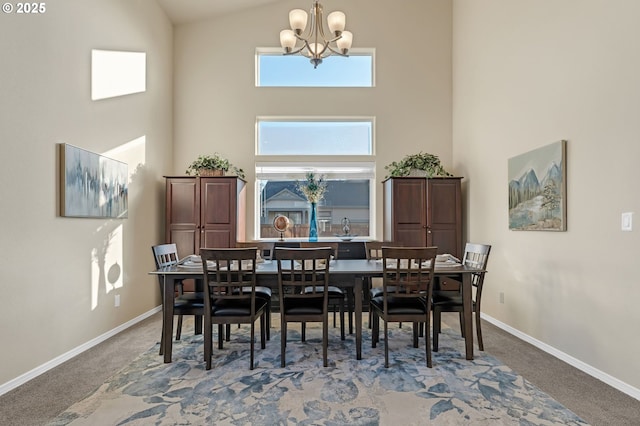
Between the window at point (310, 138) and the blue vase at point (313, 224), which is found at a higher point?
the window at point (310, 138)

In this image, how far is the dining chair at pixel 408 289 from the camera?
2840mm

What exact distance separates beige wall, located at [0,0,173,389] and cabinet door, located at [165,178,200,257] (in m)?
0.30

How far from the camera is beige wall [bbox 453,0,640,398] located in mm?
2555

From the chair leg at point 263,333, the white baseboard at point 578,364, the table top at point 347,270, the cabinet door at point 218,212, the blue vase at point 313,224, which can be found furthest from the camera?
the blue vase at point 313,224

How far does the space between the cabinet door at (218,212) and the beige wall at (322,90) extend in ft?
2.21

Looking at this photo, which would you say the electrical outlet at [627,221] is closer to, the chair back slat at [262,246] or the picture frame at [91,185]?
the chair back slat at [262,246]

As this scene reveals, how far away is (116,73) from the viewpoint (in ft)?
13.0

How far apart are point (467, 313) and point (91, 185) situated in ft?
11.7

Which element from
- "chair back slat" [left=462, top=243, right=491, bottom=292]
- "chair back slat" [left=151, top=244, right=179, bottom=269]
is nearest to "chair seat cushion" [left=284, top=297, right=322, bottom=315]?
"chair back slat" [left=151, top=244, right=179, bottom=269]

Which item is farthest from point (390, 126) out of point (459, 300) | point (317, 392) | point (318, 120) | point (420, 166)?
point (317, 392)

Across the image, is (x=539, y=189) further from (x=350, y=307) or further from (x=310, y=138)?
(x=310, y=138)

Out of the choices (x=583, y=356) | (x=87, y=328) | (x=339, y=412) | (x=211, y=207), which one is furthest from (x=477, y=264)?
(x=87, y=328)

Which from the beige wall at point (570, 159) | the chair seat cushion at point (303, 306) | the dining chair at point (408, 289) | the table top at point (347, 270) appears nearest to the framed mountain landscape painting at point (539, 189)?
the beige wall at point (570, 159)

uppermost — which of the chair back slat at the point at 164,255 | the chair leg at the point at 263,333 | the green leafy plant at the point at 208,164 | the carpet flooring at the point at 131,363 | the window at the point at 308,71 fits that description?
the window at the point at 308,71
